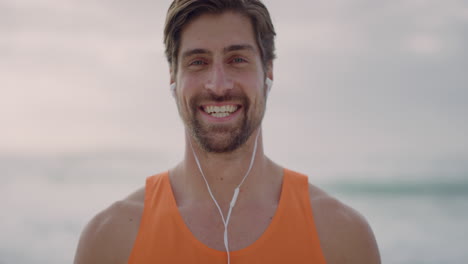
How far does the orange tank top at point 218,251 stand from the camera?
8.29ft

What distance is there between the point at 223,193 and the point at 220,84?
0.68m

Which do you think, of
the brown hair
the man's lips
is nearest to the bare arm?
the man's lips

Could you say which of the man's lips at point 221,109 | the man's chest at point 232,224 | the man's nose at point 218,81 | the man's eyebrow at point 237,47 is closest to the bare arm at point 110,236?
the man's chest at point 232,224

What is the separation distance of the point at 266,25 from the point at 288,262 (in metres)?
1.50

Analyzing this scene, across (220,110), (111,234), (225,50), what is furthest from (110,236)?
(225,50)

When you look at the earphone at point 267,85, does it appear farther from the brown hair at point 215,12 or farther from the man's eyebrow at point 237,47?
the man's eyebrow at point 237,47

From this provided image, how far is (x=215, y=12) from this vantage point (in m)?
2.81

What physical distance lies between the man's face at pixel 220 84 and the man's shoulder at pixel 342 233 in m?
0.66

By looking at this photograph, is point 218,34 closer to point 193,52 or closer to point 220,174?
point 193,52

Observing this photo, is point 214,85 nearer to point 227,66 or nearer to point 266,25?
point 227,66

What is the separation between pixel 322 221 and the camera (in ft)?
8.99

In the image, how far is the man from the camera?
2590mm

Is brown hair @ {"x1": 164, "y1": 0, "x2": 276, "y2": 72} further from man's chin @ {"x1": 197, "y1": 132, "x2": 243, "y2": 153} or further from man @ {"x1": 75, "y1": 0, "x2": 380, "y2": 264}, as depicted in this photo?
man's chin @ {"x1": 197, "y1": 132, "x2": 243, "y2": 153}

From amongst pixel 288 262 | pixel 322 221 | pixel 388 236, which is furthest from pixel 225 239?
pixel 388 236
